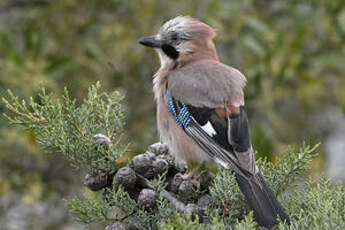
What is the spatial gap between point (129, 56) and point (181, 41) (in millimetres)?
1194

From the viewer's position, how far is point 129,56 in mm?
5367

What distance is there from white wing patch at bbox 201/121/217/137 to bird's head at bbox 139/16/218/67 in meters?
0.77

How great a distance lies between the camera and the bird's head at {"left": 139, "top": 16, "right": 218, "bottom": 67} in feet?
13.8

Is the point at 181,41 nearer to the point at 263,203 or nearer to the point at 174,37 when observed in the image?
the point at 174,37

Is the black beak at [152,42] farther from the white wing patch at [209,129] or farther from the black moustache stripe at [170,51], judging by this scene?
the white wing patch at [209,129]

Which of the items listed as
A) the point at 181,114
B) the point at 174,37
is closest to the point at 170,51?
the point at 174,37

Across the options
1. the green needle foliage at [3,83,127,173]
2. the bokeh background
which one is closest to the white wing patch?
the green needle foliage at [3,83,127,173]

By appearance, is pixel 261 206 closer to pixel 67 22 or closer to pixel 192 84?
pixel 192 84

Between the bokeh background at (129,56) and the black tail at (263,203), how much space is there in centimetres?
215

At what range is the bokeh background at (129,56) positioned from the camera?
498cm

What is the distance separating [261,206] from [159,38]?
1.97 meters

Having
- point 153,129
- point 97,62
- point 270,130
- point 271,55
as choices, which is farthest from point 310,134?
point 97,62

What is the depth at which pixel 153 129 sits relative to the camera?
5.41 m

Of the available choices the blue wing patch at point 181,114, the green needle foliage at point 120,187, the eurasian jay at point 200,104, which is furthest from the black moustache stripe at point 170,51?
the green needle foliage at point 120,187
